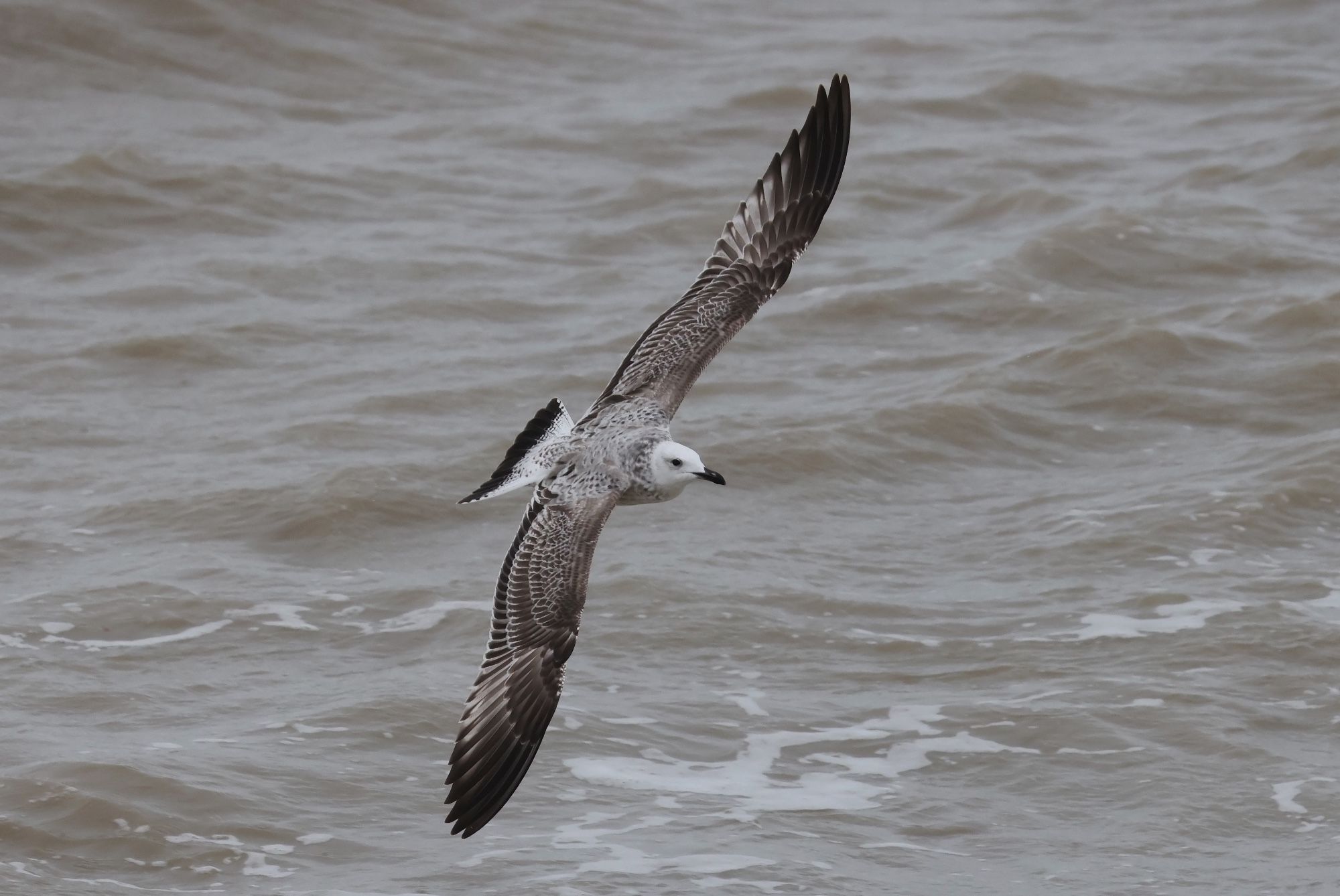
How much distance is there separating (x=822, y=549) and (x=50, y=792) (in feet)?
15.4

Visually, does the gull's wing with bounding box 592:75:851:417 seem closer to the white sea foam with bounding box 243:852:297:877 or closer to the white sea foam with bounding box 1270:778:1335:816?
the white sea foam with bounding box 243:852:297:877

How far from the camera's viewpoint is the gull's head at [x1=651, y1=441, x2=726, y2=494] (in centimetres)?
832

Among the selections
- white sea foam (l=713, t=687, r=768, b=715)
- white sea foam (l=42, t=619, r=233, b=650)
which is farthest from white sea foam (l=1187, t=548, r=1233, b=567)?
white sea foam (l=42, t=619, r=233, b=650)

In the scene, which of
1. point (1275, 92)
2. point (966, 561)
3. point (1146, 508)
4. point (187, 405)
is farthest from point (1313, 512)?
point (1275, 92)

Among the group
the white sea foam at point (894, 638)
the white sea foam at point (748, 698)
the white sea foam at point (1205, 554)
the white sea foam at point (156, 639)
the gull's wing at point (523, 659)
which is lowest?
the white sea foam at point (748, 698)

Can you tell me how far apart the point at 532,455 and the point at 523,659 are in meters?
1.06

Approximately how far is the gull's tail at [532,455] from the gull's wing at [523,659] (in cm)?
39

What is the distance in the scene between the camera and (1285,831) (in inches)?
349

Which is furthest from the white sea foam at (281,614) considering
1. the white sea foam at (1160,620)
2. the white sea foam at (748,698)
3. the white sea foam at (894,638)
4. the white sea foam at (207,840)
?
the white sea foam at (1160,620)

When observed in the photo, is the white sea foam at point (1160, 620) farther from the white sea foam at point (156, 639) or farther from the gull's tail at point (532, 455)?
the white sea foam at point (156, 639)

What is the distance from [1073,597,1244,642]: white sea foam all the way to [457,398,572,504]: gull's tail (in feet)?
10.7

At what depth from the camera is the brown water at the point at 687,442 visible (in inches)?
350

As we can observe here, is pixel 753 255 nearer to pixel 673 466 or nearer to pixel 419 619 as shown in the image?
pixel 673 466

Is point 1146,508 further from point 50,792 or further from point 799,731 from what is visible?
point 50,792
